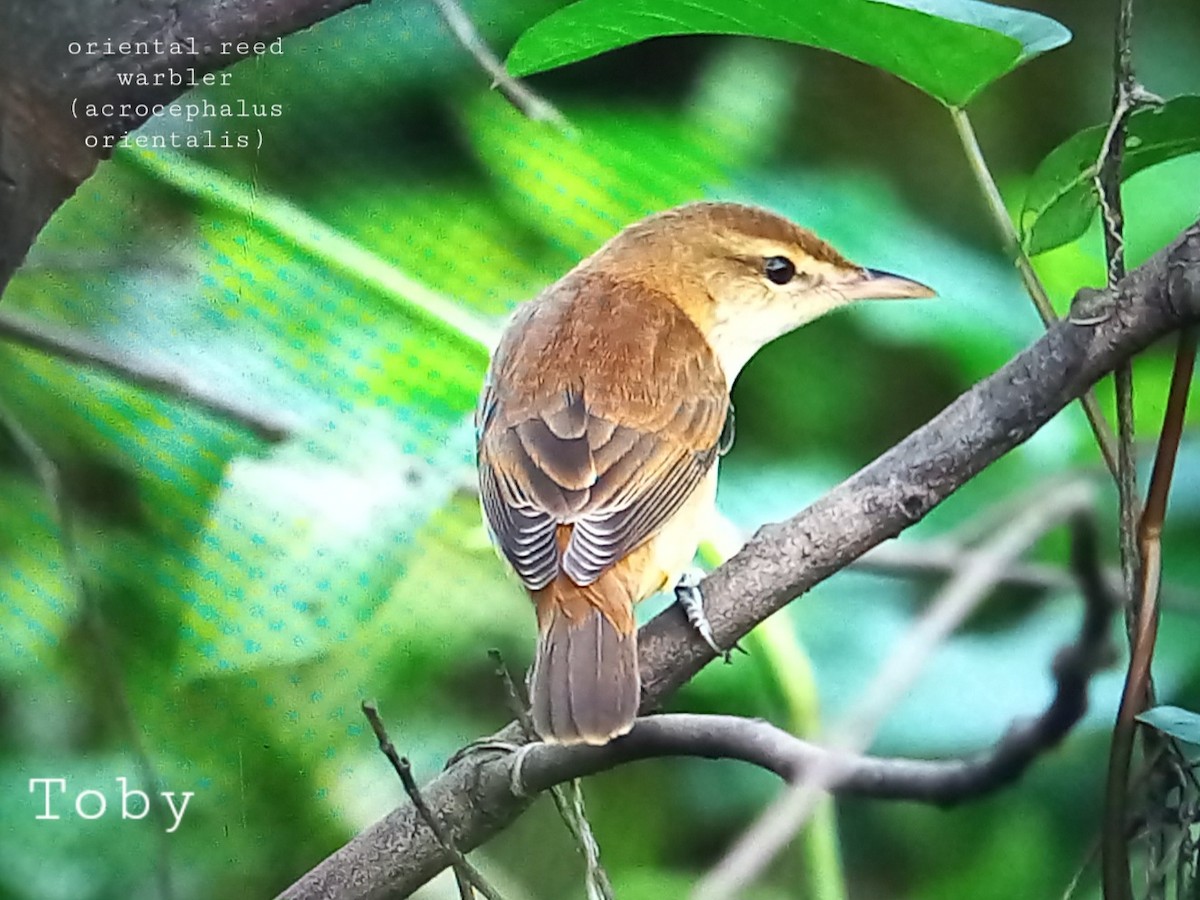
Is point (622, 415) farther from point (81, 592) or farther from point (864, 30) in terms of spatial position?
point (81, 592)

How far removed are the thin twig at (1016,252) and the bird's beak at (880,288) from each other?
0.32 ft

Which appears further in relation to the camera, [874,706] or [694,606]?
[874,706]

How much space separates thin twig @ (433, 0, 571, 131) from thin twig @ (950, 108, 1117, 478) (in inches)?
16.4

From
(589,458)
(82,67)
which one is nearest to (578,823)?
(589,458)

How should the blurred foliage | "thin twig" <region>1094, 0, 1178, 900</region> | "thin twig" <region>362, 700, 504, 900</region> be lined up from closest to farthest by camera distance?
"thin twig" <region>362, 700, 504, 900</region>, "thin twig" <region>1094, 0, 1178, 900</region>, the blurred foliage

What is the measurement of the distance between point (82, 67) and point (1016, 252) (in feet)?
3.12

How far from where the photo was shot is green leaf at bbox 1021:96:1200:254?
1314 mm

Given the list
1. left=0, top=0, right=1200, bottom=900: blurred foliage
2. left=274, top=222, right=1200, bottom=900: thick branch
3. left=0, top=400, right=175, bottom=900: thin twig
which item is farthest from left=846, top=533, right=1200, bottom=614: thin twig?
left=0, top=400, right=175, bottom=900: thin twig

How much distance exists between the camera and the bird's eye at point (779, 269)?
1364 millimetres

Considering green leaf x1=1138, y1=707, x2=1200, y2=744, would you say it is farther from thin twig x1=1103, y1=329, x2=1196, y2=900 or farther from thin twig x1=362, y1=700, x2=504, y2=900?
thin twig x1=362, y1=700, x2=504, y2=900

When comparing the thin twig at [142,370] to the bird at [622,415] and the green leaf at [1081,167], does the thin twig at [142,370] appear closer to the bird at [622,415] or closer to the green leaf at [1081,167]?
the bird at [622,415]

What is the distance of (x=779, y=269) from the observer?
137cm

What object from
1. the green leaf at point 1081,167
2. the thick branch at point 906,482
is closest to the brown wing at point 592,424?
the thick branch at point 906,482

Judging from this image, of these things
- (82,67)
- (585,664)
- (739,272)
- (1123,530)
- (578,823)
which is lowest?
(578,823)
